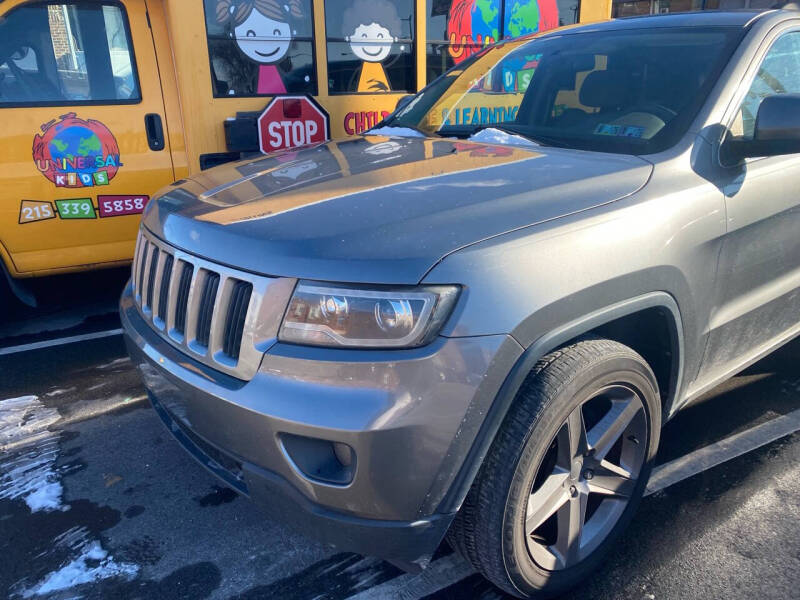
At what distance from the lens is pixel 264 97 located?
460cm

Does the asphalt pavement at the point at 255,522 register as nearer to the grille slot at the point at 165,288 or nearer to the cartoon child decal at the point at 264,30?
the grille slot at the point at 165,288

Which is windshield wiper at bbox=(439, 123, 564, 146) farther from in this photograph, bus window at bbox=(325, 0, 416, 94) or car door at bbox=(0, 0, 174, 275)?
car door at bbox=(0, 0, 174, 275)

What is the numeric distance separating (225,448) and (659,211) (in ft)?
4.99

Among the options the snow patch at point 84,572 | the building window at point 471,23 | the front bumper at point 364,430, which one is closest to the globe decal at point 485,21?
the building window at point 471,23

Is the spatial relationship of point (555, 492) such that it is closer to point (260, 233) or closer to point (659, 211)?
point (659, 211)

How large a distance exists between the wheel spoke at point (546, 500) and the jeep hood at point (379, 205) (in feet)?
2.76

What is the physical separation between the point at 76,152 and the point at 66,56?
0.63m

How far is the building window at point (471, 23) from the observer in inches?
203

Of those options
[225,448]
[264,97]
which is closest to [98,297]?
[264,97]

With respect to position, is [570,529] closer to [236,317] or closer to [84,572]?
[236,317]

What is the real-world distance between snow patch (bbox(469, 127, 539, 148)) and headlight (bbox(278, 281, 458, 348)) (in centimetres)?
122

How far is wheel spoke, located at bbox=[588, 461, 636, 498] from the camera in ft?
7.03

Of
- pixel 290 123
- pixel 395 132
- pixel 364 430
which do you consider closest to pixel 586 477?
pixel 364 430

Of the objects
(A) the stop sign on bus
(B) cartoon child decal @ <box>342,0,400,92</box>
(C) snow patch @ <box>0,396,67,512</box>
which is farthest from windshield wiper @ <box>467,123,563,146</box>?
(C) snow patch @ <box>0,396,67,512</box>
